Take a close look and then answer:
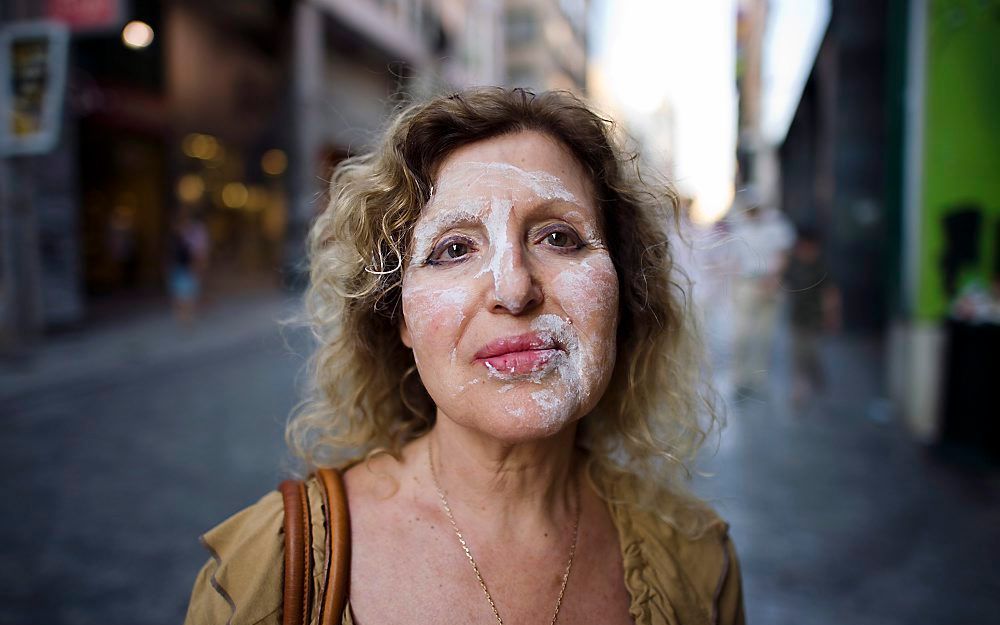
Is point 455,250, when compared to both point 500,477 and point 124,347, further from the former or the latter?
point 124,347

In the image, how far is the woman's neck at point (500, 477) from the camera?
5.05 feet

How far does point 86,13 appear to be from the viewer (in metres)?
9.34

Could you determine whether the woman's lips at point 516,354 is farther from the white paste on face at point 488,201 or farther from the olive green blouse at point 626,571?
the olive green blouse at point 626,571

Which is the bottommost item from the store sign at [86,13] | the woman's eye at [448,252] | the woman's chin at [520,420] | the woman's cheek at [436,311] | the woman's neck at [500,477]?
the woman's neck at [500,477]

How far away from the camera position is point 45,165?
10352mm

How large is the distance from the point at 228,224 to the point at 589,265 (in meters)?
21.1

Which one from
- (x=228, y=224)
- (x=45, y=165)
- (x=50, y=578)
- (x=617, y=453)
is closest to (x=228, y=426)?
(x=50, y=578)

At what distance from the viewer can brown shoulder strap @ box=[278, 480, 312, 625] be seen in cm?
135

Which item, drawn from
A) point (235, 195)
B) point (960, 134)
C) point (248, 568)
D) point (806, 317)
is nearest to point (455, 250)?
point (248, 568)

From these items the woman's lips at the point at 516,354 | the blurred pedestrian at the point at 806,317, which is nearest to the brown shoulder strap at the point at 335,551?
the woman's lips at the point at 516,354

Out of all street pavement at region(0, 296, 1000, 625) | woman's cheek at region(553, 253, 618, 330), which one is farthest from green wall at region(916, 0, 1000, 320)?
woman's cheek at region(553, 253, 618, 330)

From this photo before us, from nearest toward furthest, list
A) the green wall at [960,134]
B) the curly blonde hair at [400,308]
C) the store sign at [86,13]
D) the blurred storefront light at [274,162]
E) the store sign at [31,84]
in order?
the curly blonde hair at [400,308] → the green wall at [960,134] → the store sign at [31,84] → the store sign at [86,13] → the blurred storefront light at [274,162]

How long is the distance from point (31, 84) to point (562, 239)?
8.62m

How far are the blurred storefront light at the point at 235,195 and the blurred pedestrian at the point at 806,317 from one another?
1695 centimetres
